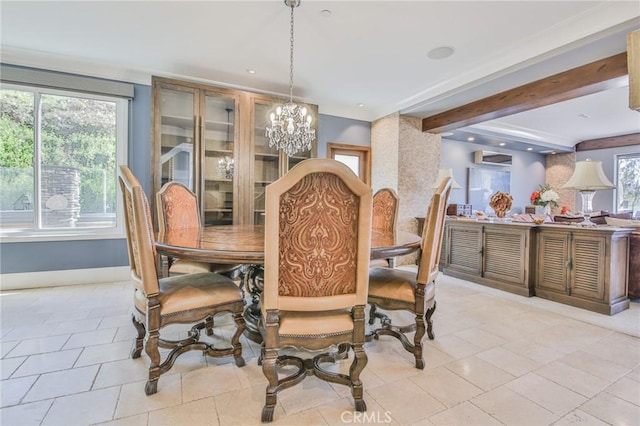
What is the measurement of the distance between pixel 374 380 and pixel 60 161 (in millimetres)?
4258

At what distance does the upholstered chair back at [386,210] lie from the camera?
283cm

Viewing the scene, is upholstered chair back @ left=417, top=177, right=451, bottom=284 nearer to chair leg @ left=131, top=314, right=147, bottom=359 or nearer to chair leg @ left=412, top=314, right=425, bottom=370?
chair leg @ left=412, top=314, right=425, bottom=370

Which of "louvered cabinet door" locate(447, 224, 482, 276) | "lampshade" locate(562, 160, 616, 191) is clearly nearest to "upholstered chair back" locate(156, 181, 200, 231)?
"louvered cabinet door" locate(447, 224, 482, 276)

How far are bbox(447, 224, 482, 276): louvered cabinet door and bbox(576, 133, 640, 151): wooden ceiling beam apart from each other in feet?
19.6

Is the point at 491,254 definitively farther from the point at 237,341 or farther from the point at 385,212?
the point at 237,341

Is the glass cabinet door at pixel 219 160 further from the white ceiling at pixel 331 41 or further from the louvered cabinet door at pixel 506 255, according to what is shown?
the louvered cabinet door at pixel 506 255

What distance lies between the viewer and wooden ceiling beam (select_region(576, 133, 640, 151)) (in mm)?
6755

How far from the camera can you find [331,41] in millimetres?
3006

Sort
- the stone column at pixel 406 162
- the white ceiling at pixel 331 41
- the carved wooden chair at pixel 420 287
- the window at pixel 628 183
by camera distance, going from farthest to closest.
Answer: the window at pixel 628 183
the stone column at pixel 406 162
the white ceiling at pixel 331 41
the carved wooden chair at pixel 420 287

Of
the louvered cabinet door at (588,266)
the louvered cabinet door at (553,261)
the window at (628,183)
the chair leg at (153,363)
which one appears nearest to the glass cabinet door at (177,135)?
the chair leg at (153,363)

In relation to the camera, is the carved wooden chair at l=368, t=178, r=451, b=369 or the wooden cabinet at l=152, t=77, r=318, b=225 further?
the wooden cabinet at l=152, t=77, r=318, b=225

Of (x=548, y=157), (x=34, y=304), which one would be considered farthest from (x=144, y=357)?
(x=548, y=157)

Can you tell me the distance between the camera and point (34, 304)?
290 centimetres

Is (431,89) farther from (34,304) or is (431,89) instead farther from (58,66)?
(34,304)
